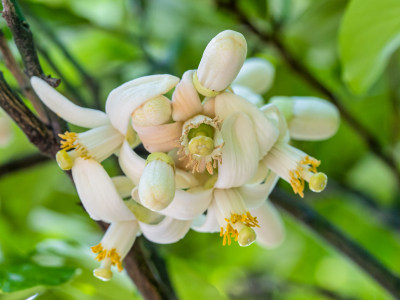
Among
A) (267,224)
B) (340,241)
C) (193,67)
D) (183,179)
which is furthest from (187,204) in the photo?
(193,67)

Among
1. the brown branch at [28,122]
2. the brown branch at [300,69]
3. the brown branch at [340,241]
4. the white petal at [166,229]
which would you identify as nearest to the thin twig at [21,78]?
the brown branch at [28,122]

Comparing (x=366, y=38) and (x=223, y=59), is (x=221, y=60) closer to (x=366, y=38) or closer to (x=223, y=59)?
(x=223, y=59)

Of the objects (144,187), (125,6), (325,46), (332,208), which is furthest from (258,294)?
(144,187)

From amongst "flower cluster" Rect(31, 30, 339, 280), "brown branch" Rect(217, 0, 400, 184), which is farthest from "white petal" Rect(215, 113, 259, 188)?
"brown branch" Rect(217, 0, 400, 184)

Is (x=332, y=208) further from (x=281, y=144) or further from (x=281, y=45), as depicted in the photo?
(x=281, y=144)

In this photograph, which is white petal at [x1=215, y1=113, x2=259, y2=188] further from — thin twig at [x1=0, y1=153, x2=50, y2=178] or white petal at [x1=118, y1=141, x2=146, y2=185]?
thin twig at [x1=0, y1=153, x2=50, y2=178]

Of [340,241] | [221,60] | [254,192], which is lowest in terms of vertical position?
[340,241]

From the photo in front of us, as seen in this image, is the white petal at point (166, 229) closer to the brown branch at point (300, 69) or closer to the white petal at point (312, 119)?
the white petal at point (312, 119)
